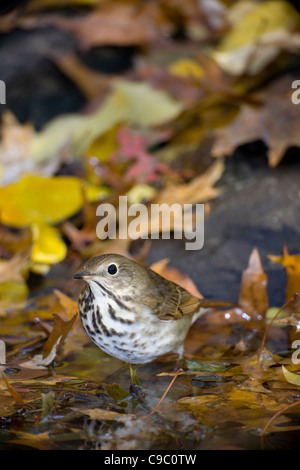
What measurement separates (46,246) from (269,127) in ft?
7.28

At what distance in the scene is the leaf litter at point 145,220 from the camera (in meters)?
3.16

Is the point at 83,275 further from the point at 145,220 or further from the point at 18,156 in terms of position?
the point at 18,156

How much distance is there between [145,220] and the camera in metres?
5.39

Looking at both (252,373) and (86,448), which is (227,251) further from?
(86,448)

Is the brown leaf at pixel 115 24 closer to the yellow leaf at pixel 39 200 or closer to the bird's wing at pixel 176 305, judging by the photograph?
the yellow leaf at pixel 39 200

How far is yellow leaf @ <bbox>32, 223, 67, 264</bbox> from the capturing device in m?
5.33

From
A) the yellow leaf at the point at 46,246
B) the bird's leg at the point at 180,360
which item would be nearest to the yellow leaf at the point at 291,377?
the bird's leg at the point at 180,360

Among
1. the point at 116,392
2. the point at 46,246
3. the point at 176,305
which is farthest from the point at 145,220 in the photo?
the point at 116,392

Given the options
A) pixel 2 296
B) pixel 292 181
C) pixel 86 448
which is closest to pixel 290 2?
pixel 292 181

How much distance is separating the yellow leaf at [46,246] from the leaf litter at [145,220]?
1 cm

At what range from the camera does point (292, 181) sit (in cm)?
538

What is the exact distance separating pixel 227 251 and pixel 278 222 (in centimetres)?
50

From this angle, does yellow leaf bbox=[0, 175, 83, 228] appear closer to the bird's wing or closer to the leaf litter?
the leaf litter

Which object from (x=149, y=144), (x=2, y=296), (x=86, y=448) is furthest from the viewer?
(x=149, y=144)
